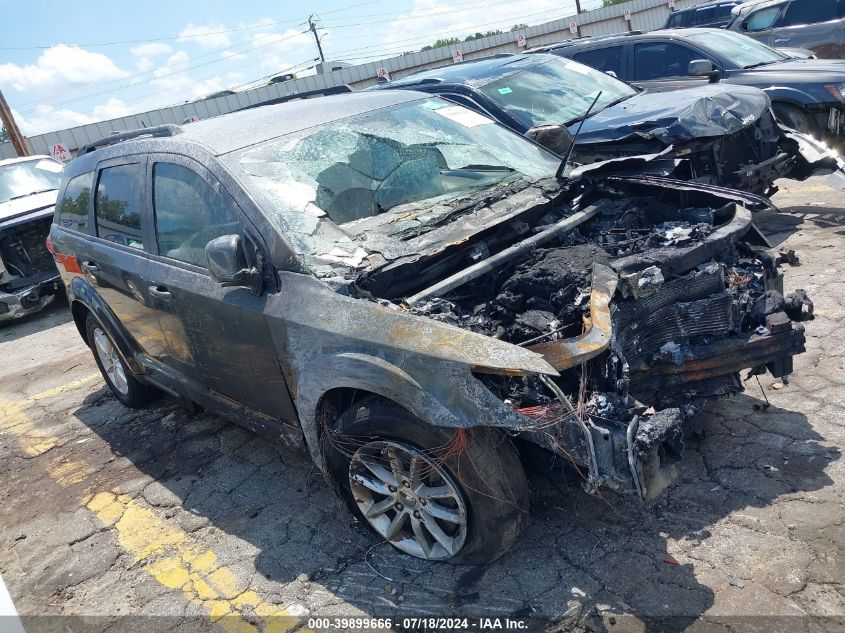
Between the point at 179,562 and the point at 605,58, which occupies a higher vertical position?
the point at 605,58

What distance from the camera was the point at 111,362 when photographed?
522cm

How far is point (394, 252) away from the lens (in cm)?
318

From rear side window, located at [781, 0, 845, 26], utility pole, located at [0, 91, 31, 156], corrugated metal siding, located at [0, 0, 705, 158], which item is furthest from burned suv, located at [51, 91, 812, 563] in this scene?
corrugated metal siding, located at [0, 0, 705, 158]

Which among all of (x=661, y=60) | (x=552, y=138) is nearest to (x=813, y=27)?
(x=661, y=60)

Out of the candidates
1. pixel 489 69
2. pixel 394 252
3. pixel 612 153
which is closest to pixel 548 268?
pixel 394 252

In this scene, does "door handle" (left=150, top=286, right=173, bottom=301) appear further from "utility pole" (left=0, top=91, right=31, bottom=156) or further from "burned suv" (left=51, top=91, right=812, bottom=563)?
"utility pole" (left=0, top=91, right=31, bottom=156)

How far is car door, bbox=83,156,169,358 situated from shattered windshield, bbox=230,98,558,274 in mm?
968

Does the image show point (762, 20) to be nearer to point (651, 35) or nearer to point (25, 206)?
point (651, 35)

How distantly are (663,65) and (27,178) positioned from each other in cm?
881

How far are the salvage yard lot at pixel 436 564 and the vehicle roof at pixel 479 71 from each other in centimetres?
387

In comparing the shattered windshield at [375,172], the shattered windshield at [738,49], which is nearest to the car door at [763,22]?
the shattered windshield at [738,49]

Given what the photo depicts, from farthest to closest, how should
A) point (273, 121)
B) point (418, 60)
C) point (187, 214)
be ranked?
1. point (418, 60)
2. point (273, 121)
3. point (187, 214)

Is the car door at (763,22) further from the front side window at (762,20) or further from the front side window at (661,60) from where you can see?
the front side window at (661,60)

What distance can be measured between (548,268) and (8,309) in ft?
26.0
